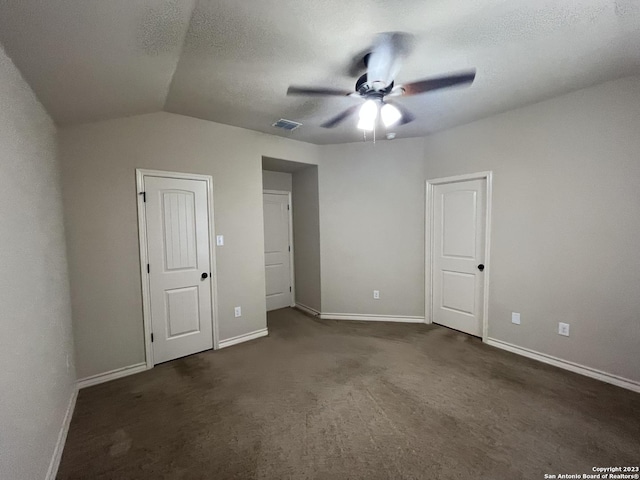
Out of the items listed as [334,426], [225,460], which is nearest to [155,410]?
[225,460]

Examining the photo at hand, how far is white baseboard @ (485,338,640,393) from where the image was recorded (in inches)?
90.7

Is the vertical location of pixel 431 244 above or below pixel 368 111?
below

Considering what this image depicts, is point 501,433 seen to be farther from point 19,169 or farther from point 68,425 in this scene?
point 19,169

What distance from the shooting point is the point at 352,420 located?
200 cm

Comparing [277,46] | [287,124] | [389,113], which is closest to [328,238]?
[287,124]

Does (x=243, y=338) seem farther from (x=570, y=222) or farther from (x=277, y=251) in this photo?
(x=570, y=222)

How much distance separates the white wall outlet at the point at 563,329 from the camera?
8.65 feet

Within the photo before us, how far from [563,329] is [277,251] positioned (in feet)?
12.8

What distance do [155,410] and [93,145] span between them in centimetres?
237

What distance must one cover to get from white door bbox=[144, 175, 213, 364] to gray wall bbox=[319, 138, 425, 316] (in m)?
1.77

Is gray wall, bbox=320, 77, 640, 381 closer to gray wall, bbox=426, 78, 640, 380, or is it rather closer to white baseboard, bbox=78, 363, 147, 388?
gray wall, bbox=426, 78, 640, 380

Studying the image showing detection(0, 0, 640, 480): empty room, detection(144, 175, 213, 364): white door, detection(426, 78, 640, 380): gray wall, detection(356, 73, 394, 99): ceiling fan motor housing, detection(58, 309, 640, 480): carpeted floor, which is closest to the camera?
detection(0, 0, 640, 480): empty room

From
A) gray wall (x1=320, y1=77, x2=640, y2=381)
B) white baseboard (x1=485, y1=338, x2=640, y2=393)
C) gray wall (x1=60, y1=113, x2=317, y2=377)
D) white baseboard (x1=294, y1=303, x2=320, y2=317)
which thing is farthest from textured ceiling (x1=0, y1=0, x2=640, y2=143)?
white baseboard (x1=294, y1=303, x2=320, y2=317)

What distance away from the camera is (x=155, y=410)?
2.16 m
